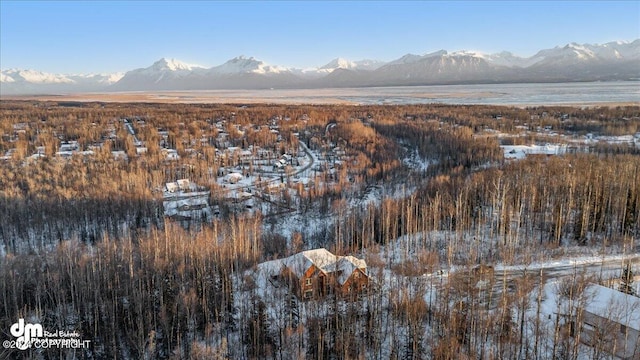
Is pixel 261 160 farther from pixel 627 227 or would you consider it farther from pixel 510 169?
pixel 627 227

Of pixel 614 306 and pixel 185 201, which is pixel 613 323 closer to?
pixel 614 306

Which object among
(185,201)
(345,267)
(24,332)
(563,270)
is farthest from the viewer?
(185,201)

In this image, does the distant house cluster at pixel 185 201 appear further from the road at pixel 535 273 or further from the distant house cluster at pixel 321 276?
the road at pixel 535 273

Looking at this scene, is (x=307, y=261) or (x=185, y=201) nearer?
(x=307, y=261)

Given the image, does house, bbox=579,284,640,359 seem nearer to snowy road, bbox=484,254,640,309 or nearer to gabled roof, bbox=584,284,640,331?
gabled roof, bbox=584,284,640,331

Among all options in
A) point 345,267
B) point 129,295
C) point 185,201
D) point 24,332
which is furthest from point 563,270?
point 185,201

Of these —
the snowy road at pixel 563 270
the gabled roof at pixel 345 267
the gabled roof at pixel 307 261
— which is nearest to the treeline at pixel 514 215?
the snowy road at pixel 563 270
